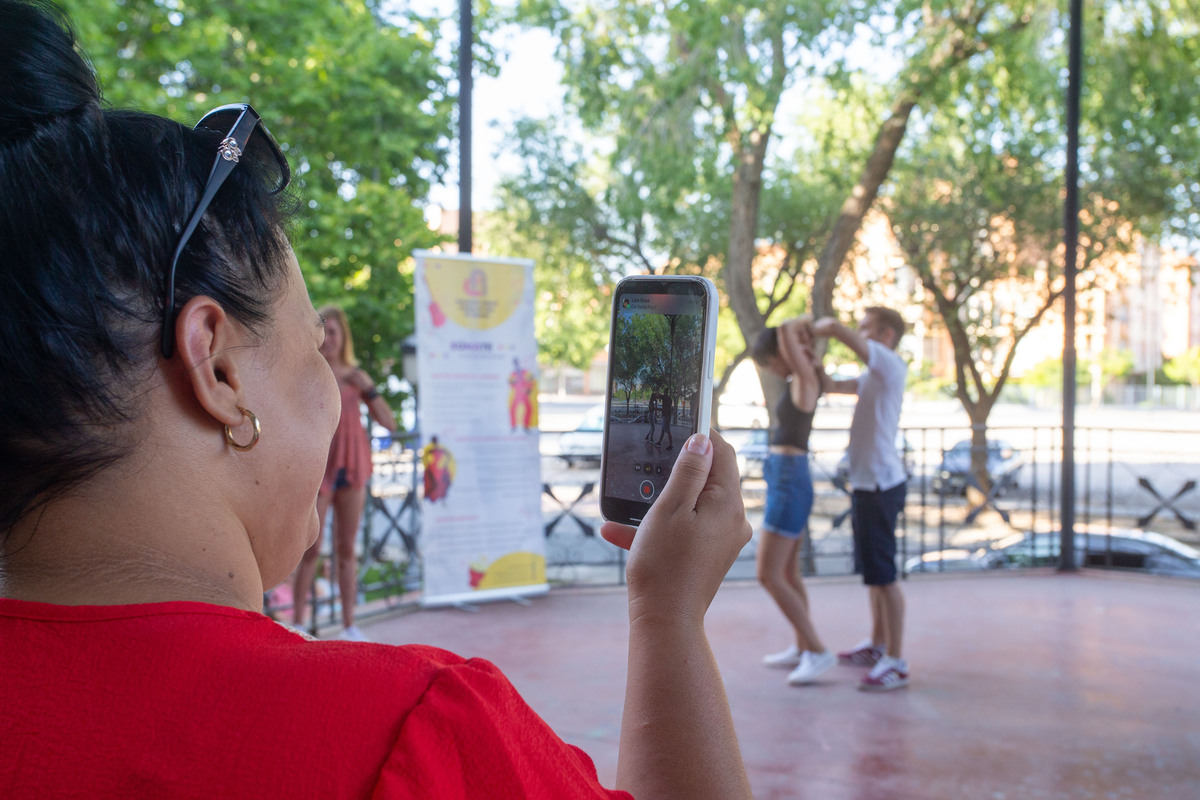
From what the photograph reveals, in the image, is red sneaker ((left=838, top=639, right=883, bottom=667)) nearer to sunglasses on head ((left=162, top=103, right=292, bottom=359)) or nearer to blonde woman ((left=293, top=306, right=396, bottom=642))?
blonde woman ((left=293, top=306, right=396, bottom=642))

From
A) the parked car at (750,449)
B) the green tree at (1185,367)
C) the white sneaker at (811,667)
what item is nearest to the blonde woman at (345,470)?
the white sneaker at (811,667)

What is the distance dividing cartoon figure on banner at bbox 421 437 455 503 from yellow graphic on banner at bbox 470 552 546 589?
0.57 meters

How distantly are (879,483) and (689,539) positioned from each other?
3664 mm

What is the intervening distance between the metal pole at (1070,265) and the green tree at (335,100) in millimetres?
6427

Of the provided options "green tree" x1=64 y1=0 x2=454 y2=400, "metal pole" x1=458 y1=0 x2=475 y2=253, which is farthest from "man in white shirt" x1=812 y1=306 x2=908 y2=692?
"green tree" x1=64 y1=0 x2=454 y2=400

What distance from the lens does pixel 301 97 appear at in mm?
9180

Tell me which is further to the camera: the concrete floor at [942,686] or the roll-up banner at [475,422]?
the roll-up banner at [475,422]

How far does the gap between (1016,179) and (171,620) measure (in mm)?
13716

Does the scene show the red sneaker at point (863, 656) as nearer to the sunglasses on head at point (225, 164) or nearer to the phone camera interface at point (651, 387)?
the phone camera interface at point (651, 387)

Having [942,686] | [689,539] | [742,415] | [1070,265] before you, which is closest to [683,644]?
[689,539]

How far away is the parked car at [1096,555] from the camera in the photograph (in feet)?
24.4

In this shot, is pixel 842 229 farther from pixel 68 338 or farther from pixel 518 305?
pixel 68 338

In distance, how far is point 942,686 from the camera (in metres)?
4.43

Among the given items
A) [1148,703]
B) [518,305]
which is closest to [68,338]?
[1148,703]
